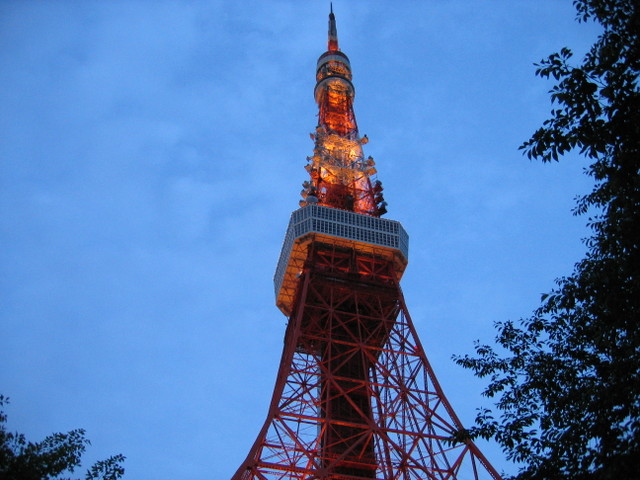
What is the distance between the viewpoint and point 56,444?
1161 centimetres

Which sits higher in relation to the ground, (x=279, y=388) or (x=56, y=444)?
(x=279, y=388)

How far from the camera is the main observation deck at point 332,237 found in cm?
3425

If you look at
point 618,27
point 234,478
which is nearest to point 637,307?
point 618,27

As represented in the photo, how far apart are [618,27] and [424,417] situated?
68.7 feet

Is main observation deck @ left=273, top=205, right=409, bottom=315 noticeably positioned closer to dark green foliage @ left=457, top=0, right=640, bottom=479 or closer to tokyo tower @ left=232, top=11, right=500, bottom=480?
tokyo tower @ left=232, top=11, right=500, bottom=480

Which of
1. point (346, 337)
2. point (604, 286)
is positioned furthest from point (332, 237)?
point (604, 286)

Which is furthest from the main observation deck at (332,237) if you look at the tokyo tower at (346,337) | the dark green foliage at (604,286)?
the dark green foliage at (604,286)

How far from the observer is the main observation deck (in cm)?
3425

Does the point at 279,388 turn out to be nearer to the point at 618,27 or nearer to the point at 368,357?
the point at 368,357

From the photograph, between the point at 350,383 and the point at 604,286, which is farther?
the point at 350,383

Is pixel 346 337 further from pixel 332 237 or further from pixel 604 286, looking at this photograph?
pixel 604 286

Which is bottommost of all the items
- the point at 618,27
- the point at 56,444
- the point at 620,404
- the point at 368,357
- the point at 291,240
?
the point at 620,404

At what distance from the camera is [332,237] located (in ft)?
Answer: 112

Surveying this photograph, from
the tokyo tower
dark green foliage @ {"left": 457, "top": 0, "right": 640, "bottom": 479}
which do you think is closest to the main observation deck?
the tokyo tower
